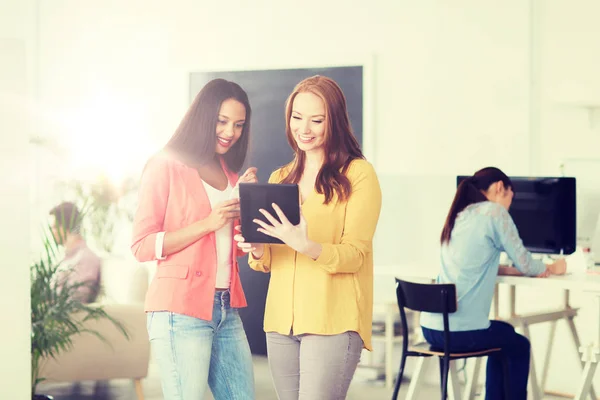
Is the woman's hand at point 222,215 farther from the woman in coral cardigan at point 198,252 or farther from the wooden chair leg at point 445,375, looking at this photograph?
the wooden chair leg at point 445,375

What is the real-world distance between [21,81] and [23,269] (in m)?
0.80

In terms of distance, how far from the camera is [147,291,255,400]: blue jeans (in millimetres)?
2332

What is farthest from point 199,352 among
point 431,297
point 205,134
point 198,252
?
point 431,297

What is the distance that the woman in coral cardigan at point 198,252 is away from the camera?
234 centimetres

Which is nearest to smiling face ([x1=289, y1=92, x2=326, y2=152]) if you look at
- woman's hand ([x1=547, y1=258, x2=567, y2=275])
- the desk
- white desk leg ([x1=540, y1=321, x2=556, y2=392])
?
the desk

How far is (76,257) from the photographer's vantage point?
4516 millimetres

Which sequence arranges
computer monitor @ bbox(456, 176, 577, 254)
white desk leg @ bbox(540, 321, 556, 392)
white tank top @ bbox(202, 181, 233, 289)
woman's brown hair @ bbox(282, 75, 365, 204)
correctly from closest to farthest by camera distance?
woman's brown hair @ bbox(282, 75, 365, 204) → white tank top @ bbox(202, 181, 233, 289) → computer monitor @ bbox(456, 176, 577, 254) → white desk leg @ bbox(540, 321, 556, 392)

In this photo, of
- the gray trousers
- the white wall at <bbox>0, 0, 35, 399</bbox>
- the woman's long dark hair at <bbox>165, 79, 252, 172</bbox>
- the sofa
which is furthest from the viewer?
the sofa

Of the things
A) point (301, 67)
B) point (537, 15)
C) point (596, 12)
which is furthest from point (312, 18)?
point (596, 12)

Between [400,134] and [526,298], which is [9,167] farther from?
[526,298]

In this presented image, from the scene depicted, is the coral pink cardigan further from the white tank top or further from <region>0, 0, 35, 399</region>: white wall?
<region>0, 0, 35, 399</region>: white wall

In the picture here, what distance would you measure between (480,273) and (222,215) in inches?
53.6

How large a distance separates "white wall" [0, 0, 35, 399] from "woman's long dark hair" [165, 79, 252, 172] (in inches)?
46.6

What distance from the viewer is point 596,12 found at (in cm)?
421
